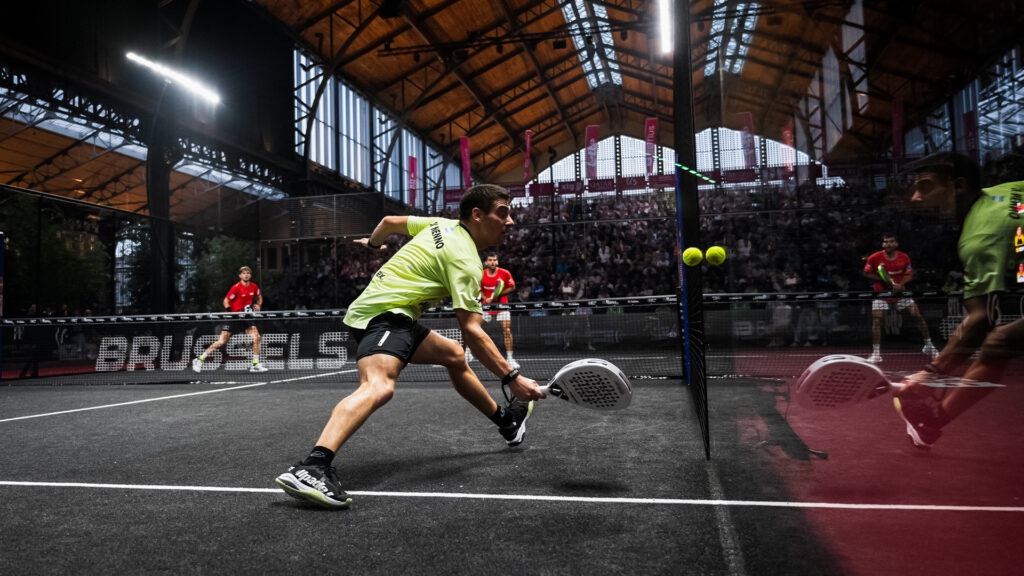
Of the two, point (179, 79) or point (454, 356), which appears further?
point (179, 79)

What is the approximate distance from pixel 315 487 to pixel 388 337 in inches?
29.4

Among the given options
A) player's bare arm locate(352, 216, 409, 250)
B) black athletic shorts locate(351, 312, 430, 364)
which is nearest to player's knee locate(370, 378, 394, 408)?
black athletic shorts locate(351, 312, 430, 364)

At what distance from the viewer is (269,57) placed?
18656mm

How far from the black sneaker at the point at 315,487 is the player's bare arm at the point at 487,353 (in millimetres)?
810

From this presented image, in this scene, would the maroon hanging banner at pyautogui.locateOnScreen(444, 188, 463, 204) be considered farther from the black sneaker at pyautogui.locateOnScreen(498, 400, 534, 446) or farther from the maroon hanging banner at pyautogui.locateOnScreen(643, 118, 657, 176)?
the black sneaker at pyautogui.locateOnScreen(498, 400, 534, 446)

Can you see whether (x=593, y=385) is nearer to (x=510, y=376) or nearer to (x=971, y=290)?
(x=510, y=376)

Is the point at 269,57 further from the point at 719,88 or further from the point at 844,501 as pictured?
the point at 844,501

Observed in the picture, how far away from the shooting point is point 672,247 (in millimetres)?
13883

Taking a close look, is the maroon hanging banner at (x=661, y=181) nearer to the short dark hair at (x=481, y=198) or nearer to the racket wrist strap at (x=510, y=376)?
the short dark hair at (x=481, y=198)

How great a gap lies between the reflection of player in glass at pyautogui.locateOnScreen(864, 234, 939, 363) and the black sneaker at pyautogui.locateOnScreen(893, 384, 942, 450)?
5525mm

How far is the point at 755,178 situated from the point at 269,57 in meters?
14.9

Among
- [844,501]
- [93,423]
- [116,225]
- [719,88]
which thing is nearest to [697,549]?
[844,501]

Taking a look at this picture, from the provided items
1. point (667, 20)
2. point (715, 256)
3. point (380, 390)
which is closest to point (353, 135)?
point (667, 20)

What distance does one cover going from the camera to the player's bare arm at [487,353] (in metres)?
2.69
